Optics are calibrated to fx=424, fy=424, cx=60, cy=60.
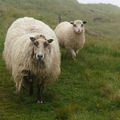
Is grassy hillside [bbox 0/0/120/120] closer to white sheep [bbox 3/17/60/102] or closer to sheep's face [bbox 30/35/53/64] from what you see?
white sheep [bbox 3/17/60/102]

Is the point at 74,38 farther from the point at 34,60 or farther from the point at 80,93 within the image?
the point at 34,60

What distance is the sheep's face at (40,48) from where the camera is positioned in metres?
10.7

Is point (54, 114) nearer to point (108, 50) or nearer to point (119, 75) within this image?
point (119, 75)

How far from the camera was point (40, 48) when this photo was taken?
10.8 meters

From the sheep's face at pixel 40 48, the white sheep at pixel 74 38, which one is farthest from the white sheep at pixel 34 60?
the white sheep at pixel 74 38

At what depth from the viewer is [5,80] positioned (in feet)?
44.8

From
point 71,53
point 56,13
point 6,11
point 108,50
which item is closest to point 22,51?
point 71,53

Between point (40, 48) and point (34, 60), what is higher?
point (40, 48)

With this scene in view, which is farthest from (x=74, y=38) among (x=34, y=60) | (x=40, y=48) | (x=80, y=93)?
(x=40, y=48)

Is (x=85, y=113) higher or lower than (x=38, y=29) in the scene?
lower

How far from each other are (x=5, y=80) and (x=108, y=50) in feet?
18.8

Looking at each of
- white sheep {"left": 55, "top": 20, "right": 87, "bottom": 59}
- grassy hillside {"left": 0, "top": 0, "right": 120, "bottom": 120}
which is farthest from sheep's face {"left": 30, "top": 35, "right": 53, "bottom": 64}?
white sheep {"left": 55, "top": 20, "right": 87, "bottom": 59}

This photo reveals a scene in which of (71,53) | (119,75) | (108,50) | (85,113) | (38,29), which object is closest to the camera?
(85,113)

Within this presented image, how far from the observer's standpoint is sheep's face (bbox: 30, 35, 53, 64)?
35.1ft
